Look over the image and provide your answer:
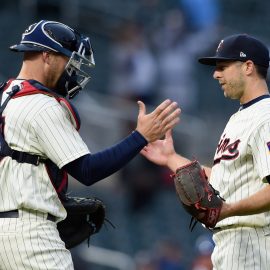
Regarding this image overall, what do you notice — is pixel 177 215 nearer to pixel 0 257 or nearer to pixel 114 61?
pixel 114 61

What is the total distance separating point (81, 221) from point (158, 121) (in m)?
0.85

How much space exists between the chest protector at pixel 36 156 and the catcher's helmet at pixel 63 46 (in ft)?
0.57

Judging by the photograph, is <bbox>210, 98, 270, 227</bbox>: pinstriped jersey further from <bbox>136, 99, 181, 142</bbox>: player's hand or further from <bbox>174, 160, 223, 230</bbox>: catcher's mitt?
<bbox>136, 99, 181, 142</bbox>: player's hand

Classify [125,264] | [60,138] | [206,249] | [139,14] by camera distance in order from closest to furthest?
1. [60,138]
2. [206,249]
3. [125,264]
4. [139,14]

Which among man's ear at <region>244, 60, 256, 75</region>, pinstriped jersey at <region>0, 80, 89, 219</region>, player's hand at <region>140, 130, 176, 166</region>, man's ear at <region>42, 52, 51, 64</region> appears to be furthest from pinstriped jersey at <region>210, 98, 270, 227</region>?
man's ear at <region>42, 52, 51, 64</region>

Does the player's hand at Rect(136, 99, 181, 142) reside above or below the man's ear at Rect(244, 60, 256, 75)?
below

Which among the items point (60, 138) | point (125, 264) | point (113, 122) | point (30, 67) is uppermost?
point (30, 67)

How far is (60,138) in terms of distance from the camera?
4.75m

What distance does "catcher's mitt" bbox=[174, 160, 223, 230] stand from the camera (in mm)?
4754

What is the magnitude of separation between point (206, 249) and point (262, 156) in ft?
13.9

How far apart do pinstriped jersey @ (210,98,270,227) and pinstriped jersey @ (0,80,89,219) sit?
32.9 inches

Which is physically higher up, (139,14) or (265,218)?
(139,14)

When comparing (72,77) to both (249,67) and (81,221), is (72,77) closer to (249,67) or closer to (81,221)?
(81,221)

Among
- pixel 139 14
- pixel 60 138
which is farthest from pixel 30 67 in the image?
pixel 139 14
